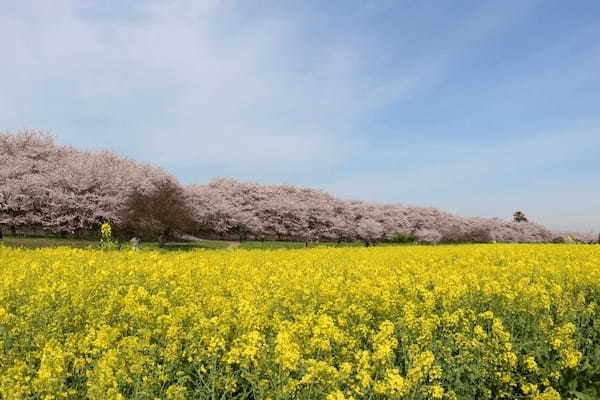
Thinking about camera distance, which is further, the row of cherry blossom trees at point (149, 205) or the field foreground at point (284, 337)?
the row of cherry blossom trees at point (149, 205)

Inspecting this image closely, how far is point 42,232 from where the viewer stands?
36938 millimetres

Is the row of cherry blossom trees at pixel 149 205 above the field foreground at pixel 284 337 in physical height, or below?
above

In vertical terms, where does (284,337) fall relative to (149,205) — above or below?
below

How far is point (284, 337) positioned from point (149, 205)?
26749 millimetres

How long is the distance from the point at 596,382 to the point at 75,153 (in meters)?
40.1

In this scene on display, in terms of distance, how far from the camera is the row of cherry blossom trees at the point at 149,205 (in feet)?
98.9

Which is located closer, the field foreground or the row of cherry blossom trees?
the field foreground

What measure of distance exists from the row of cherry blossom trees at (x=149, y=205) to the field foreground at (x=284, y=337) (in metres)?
21.9

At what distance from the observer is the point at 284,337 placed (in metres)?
4.56

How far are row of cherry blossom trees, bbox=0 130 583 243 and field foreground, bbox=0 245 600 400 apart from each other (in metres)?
21.9

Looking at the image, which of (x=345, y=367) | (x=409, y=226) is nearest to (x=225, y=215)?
(x=409, y=226)

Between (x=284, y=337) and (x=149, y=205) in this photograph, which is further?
(x=149, y=205)

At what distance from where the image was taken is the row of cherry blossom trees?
30141 mm

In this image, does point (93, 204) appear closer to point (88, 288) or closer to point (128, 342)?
point (88, 288)
